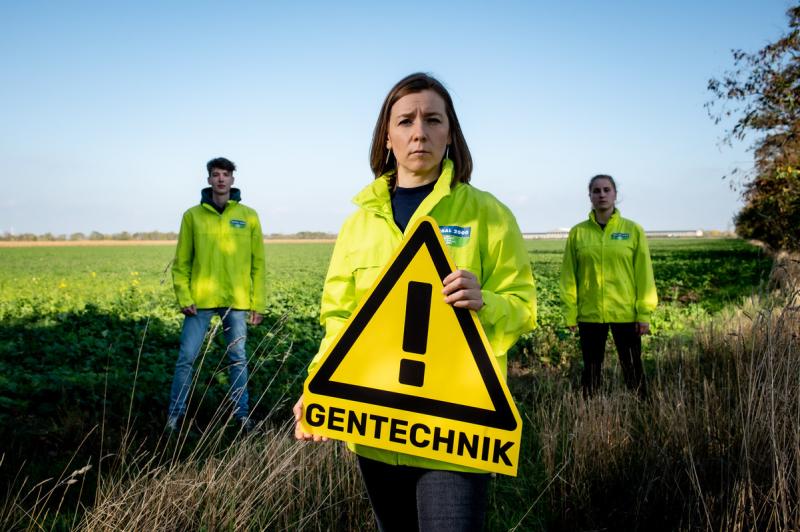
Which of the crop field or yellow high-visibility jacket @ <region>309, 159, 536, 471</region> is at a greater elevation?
yellow high-visibility jacket @ <region>309, 159, 536, 471</region>

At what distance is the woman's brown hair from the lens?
1.91 m

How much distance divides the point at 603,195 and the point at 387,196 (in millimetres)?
4115

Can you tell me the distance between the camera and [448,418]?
165cm

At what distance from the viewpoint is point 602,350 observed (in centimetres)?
563

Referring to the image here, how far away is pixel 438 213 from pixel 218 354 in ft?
21.7

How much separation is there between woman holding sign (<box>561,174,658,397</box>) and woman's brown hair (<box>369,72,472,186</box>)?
12.8 feet

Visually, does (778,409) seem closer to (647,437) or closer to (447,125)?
(647,437)

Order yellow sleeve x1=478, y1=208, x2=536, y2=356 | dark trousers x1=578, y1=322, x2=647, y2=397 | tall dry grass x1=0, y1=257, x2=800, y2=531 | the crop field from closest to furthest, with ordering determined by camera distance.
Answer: yellow sleeve x1=478, y1=208, x2=536, y2=356 → tall dry grass x1=0, y1=257, x2=800, y2=531 → the crop field → dark trousers x1=578, y1=322, x2=647, y2=397

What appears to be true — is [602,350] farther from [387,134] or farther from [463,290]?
[463,290]

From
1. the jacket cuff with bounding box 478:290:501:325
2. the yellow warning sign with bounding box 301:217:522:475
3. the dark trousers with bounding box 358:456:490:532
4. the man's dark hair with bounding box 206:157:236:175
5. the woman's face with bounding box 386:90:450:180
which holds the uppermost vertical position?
the man's dark hair with bounding box 206:157:236:175

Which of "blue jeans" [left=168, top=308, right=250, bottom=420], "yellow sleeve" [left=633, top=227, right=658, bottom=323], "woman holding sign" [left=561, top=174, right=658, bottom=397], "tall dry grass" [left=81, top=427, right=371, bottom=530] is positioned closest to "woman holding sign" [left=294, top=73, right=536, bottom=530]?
"tall dry grass" [left=81, top=427, right=371, bottom=530]

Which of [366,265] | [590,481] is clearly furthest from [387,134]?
[590,481]

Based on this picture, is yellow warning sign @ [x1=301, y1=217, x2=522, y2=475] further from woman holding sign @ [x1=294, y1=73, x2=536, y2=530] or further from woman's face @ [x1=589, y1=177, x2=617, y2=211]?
woman's face @ [x1=589, y1=177, x2=617, y2=211]

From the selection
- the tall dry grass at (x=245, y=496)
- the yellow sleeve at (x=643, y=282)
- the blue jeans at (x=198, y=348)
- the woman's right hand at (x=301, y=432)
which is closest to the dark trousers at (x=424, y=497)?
the woman's right hand at (x=301, y=432)
